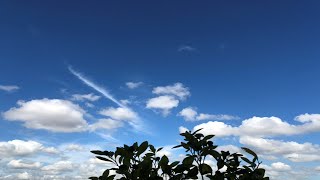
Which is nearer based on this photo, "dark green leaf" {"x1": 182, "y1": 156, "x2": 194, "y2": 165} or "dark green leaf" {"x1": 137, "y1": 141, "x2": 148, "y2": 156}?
"dark green leaf" {"x1": 182, "y1": 156, "x2": 194, "y2": 165}

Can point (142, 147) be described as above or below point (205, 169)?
above

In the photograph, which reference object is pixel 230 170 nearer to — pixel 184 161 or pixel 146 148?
pixel 184 161

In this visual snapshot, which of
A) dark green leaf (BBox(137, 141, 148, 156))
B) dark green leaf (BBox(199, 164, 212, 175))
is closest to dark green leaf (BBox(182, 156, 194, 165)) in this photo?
dark green leaf (BBox(199, 164, 212, 175))

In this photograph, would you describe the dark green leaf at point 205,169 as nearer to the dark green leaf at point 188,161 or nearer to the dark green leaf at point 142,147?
the dark green leaf at point 188,161

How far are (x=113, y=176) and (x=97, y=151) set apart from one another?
535 millimetres

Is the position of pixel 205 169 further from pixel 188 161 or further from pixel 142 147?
pixel 142 147

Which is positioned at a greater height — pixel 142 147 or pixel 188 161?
pixel 142 147

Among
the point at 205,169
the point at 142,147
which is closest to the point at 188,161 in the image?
the point at 205,169

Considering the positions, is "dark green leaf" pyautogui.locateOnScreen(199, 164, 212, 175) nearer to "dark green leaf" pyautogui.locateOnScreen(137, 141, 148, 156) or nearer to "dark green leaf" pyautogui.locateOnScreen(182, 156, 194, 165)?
"dark green leaf" pyautogui.locateOnScreen(182, 156, 194, 165)

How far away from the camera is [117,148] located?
6695 millimetres

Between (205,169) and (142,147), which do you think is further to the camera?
(142,147)

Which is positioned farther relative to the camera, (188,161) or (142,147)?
(142,147)

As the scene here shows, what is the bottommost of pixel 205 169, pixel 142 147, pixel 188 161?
pixel 205 169

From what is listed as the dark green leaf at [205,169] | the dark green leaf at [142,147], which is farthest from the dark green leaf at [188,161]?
the dark green leaf at [142,147]
